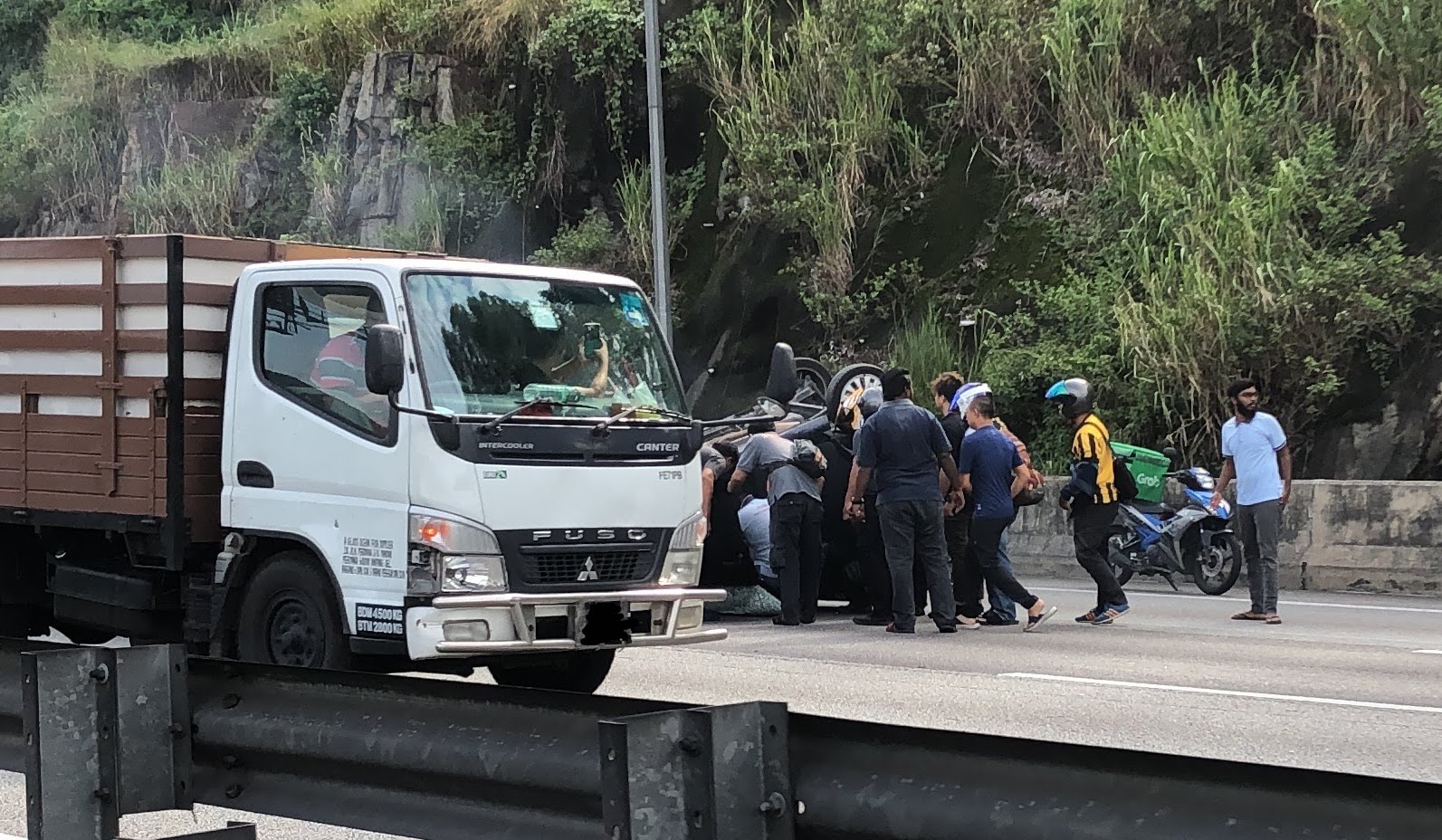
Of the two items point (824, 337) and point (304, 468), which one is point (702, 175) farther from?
point (304, 468)

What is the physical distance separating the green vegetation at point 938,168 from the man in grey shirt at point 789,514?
25.6ft

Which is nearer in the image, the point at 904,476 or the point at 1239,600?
the point at 904,476

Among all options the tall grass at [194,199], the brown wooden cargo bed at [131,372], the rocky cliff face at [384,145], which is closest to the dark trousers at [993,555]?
the brown wooden cargo bed at [131,372]

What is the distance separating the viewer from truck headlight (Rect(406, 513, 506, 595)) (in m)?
8.27

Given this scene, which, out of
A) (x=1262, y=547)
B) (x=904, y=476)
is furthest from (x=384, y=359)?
(x=1262, y=547)

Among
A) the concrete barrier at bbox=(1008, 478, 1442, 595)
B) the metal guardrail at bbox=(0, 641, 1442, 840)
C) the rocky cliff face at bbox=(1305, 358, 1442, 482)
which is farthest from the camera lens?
the rocky cliff face at bbox=(1305, 358, 1442, 482)

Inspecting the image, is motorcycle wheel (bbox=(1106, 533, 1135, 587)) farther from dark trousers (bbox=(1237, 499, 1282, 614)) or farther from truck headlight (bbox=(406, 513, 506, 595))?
truck headlight (bbox=(406, 513, 506, 595))

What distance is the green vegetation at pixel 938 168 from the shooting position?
20188 mm

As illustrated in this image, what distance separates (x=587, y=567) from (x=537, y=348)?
1.12m

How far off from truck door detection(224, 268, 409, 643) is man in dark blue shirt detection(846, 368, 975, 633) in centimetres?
490

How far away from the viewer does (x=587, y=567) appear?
28.5 feet

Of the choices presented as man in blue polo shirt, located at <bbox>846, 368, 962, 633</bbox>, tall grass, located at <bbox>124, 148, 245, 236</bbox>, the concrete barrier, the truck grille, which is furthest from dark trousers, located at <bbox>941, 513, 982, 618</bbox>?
tall grass, located at <bbox>124, 148, 245, 236</bbox>

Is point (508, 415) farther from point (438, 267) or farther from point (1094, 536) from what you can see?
point (1094, 536)

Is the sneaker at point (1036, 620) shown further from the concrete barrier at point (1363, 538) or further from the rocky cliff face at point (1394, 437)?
the rocky cliff face at point (1394, 437)
